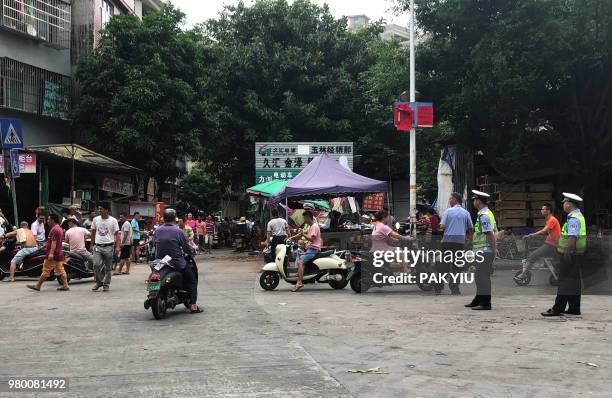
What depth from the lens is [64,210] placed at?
19.6 meters

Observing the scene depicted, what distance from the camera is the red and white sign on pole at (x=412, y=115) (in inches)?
667

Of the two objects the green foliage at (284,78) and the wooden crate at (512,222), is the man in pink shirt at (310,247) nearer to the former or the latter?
the wooden crate at (512,222)

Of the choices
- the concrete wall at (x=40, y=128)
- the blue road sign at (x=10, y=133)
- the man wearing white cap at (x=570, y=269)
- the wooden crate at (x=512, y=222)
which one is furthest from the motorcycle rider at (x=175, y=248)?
the concrete wall at (x=40, y=128)

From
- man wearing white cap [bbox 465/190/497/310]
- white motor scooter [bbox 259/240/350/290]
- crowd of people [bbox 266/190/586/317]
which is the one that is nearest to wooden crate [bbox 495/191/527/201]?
crowd of people [bbox 266/190/586/317]

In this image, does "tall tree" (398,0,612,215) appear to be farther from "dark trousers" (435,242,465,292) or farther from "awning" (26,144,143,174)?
"awning" (26,144,143,174)

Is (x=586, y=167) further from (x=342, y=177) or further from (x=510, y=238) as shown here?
(x=342, y=177)

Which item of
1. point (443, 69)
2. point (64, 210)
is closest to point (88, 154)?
point (64, 210)

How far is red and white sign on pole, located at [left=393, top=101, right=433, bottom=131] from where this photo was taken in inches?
667

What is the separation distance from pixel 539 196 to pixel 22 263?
15201 mm

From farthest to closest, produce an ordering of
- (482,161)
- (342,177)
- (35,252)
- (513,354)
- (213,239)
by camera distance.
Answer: (213,239)
(482,161)
(342,177)
(35,252)
(513,354)

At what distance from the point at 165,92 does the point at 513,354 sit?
22402 millimetres

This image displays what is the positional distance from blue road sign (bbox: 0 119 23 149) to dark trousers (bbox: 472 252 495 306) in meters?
10.2

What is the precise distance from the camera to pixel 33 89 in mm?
24484

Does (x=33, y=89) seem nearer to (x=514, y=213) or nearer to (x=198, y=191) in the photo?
(x=514, y=213)
